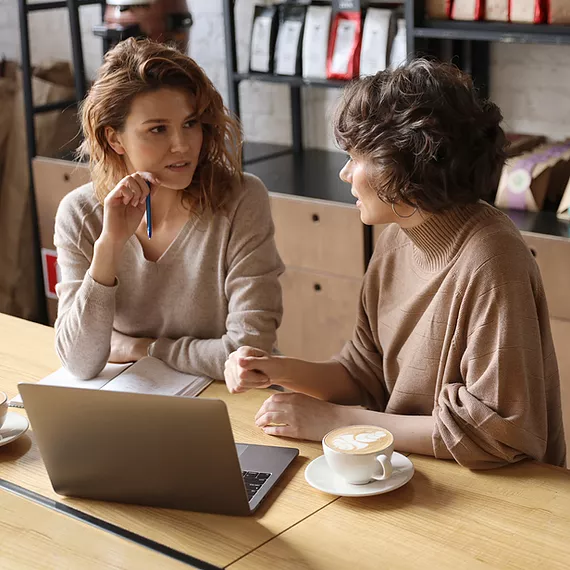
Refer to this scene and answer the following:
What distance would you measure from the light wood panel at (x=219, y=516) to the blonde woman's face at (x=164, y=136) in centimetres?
49

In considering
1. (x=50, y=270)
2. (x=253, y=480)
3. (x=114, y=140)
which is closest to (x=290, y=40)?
(x=50, y=270)

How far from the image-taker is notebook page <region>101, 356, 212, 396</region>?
5.92 ft

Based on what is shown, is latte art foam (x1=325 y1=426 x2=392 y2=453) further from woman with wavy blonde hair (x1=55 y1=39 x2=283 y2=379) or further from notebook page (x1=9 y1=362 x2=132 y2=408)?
notebook page (x1=9 y1=362 x2=132 y2=408)

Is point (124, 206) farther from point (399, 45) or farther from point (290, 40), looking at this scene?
point (290, 40)

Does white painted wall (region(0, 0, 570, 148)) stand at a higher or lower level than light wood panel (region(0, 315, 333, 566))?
higher

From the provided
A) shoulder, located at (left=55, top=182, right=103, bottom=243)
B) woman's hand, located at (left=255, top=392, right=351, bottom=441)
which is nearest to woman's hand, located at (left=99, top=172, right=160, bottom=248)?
shoulder, located at (left=55, top=182, right=103, bottom=243)

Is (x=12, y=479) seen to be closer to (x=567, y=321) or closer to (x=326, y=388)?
(x=326, y=388)

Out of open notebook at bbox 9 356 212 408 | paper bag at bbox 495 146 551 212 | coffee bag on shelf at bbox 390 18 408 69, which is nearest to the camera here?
open notebook at bbox 9 356 212 408

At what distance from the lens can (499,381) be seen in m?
1.47

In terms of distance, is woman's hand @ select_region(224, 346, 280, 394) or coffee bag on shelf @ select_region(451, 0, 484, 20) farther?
coffee bag on shelf @ select_region(451, 0, 484, 20)

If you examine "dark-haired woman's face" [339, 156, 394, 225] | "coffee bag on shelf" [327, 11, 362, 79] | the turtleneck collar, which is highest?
"coffee bag on shelf" [327, 11, 362, 79]

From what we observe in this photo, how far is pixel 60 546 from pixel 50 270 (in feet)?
9.11

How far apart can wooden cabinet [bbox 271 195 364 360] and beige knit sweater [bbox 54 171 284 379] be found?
3.49 ft

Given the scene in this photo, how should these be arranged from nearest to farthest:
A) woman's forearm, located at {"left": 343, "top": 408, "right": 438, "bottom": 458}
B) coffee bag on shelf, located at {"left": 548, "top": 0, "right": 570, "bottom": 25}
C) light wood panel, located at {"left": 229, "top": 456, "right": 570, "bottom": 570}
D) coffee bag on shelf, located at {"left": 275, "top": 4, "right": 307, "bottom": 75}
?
light wood panel, located at {"left": 229, "top": 456, "right": 570, "bottom": 570} < woman's forearm, located at {"left": 343, "top": 408, "right": 438, "bottom": 458} < coffee bag on shelf, located at {"left": 548, "top": 0, "right": 570, "bottom": 25} < coffee bag on shelf, located at {"left": 275, "top": 4, "right": 307, "bottom": 75}
